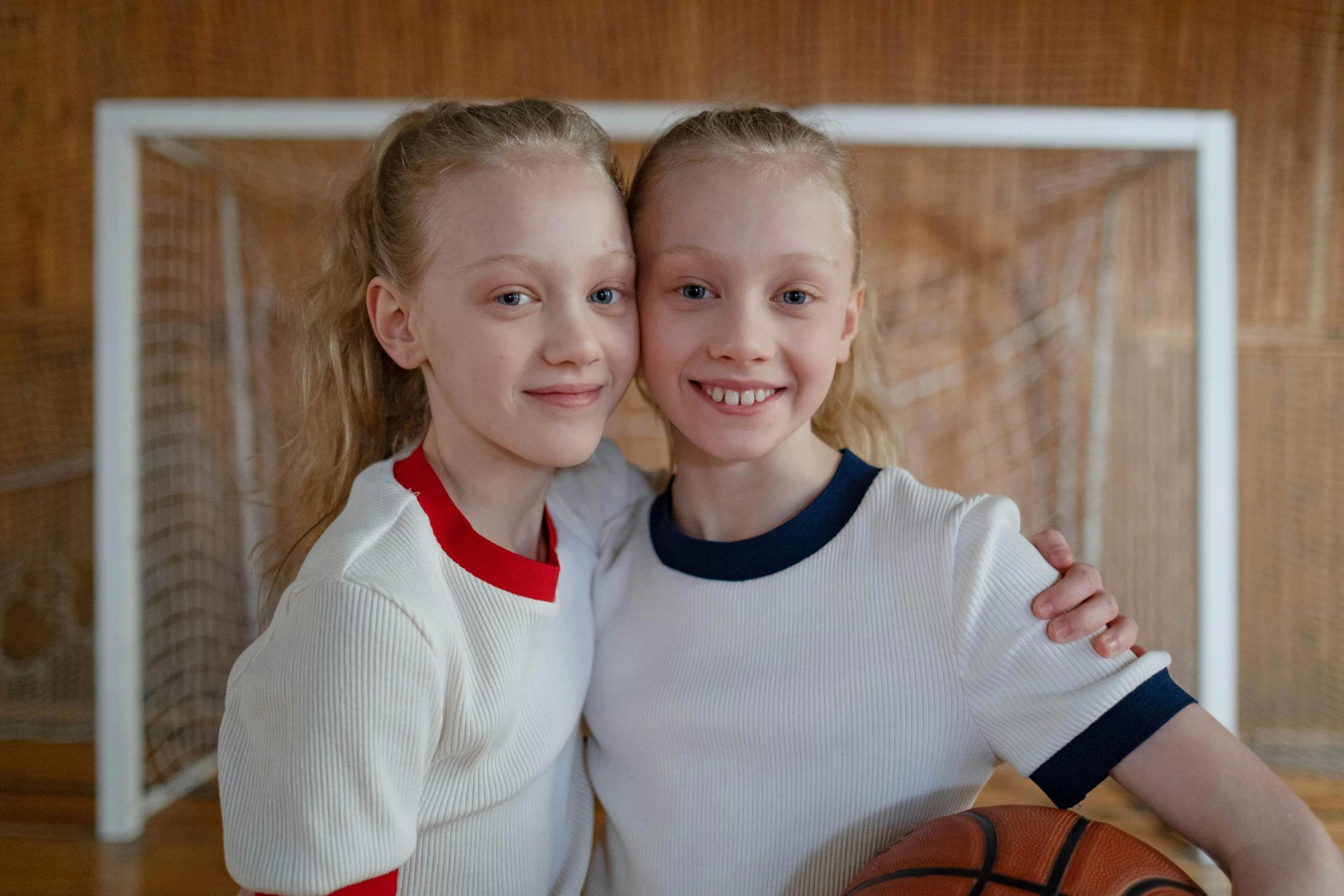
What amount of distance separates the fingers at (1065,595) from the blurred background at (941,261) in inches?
62.2

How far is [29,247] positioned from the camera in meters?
2.49

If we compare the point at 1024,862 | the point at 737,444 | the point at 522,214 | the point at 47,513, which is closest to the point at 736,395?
the point at 737,444

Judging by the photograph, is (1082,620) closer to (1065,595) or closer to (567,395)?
(1065,595)

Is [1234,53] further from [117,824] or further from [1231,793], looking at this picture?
[117,824]

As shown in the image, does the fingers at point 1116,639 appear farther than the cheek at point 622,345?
No

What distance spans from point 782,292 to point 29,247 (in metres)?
2.41

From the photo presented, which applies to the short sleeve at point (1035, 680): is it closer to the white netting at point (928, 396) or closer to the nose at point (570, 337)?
the nose at point (570, 337)

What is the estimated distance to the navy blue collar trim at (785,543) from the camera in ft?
3.10

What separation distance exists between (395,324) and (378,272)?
0.06m

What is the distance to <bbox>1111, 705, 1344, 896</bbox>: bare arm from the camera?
0.73 metres

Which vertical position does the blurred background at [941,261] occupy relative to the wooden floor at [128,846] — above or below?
above

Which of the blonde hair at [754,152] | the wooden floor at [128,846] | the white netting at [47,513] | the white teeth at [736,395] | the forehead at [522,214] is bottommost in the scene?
the wooden floor at [128,846]

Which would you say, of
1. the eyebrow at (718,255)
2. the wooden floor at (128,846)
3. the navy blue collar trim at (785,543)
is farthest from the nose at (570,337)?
the wooden floor at (128,846)

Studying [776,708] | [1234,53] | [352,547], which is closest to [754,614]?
[776,708]
